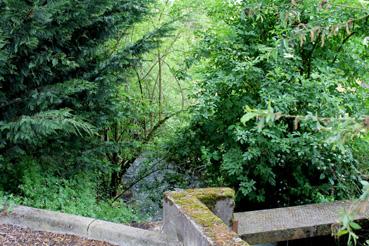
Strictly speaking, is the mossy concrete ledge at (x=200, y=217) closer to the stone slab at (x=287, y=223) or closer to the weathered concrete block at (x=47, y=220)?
the stone slab at (x=287, y=223)

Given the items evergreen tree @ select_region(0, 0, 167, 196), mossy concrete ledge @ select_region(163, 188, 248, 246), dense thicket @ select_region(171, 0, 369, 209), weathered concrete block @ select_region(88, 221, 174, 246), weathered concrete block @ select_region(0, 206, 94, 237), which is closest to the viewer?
mossy concrete ledge @ select_region(163, 188, 248, 246)

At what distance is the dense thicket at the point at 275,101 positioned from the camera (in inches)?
167

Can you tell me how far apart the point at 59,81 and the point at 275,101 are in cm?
236

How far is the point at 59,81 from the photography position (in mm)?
4289

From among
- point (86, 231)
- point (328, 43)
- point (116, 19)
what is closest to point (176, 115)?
point (116, 19)

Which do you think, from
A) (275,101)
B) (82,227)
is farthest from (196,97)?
(82,227)

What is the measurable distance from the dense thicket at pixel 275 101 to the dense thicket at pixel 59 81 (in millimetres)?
892

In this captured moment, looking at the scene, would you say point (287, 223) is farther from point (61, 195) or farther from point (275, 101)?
point (61, 195)

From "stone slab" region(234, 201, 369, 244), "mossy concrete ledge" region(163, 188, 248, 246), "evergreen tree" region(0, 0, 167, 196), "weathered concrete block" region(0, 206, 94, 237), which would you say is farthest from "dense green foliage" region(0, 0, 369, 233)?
"mossy concrete ledge" region(163, 188, 248, 246)

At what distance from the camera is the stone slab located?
3453 millimetres

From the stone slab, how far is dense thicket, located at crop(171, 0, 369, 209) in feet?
2.13

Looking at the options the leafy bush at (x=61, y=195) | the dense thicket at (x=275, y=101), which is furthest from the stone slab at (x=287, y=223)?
the leafy bush at (x=61, y=195)

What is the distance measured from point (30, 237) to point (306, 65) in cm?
364

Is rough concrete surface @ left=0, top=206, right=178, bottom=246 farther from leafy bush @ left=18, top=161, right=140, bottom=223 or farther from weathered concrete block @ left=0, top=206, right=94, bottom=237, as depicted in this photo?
leafy bush @ left=18, top=161, right=140, bottom=223
